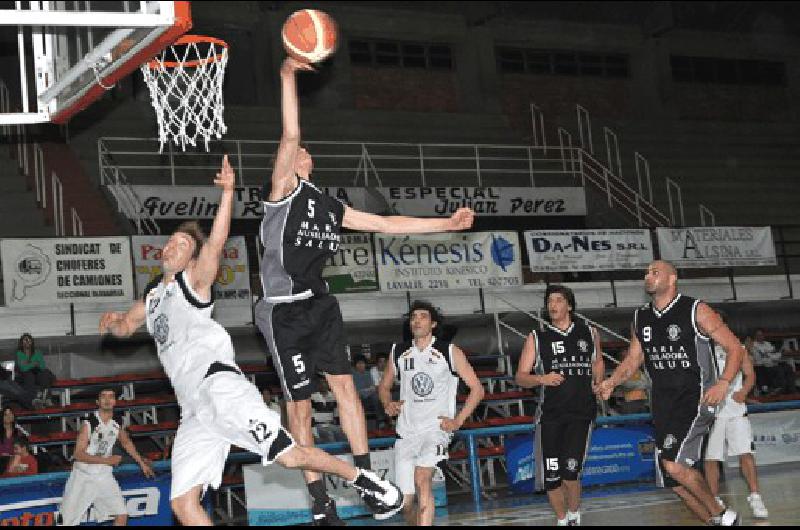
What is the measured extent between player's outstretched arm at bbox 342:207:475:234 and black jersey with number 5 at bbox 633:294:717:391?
194 cm

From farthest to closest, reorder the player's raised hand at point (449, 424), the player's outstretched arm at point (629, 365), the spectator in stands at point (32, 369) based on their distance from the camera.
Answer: the spectator in stands at point (32, 369), the player's raised hand at point (449, 424), the player's outstretched arm at point (629, 365)

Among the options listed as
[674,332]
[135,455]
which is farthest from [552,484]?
[135,455]

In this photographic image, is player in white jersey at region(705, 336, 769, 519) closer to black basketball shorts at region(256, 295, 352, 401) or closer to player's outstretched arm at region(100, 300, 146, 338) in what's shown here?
black basketball shorts at region(256, 295, 352, 401)

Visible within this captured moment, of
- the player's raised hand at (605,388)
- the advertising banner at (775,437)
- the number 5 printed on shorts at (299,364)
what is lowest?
the advertising banner at (775,437)

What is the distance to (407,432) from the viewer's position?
9617 mm

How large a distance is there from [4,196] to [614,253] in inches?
425

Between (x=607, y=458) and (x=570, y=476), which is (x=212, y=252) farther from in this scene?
(x=607, y=458)

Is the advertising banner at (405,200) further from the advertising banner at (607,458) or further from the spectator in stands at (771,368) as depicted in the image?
the advertising banner at (607,458)

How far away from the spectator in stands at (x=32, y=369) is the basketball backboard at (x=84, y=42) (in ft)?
23.7

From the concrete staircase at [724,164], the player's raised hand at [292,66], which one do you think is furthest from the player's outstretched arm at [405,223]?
the concrete staircase at [724,164]

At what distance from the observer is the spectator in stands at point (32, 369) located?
15562mm

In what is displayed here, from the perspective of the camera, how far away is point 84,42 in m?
8.24

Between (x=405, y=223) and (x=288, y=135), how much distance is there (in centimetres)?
118

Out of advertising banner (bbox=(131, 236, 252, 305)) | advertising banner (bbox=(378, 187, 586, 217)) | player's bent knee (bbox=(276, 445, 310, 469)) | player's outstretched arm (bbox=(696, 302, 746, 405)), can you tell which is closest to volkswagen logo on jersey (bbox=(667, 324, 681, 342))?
player's outstretched arm (bbox=(696, 302, 746, 405))
